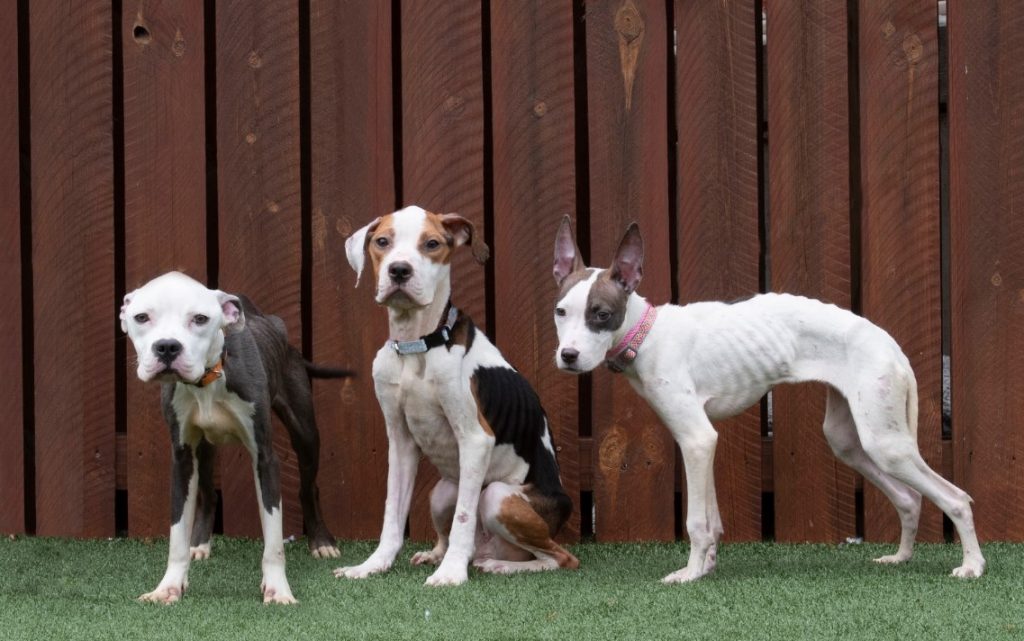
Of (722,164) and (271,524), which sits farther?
(722,164)

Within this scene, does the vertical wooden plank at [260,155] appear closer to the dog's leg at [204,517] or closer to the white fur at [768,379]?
the dog's leg at [204,517]

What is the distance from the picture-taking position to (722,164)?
6.57m

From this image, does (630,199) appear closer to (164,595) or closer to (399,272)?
(399,272)

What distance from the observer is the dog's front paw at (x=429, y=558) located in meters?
6.21

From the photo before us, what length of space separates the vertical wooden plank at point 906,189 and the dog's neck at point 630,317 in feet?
4.23

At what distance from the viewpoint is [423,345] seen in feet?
19.5

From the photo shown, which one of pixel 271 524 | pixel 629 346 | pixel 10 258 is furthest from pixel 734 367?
pixel 10 258

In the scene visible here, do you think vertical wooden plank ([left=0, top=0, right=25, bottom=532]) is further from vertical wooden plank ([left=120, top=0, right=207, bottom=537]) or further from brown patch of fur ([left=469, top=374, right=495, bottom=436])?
brown patch of fur ([left=469, top=374, right=495, bottom=436])

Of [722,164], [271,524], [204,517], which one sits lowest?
[204,517]

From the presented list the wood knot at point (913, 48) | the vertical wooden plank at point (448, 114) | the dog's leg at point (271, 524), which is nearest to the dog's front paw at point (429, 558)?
the dog's leg at point (271, 524)

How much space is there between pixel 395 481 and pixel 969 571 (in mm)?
2376

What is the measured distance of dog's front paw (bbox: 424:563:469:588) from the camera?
5629mm

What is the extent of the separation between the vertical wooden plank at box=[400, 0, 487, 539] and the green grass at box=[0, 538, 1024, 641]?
1555mm

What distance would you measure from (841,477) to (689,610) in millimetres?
1815
